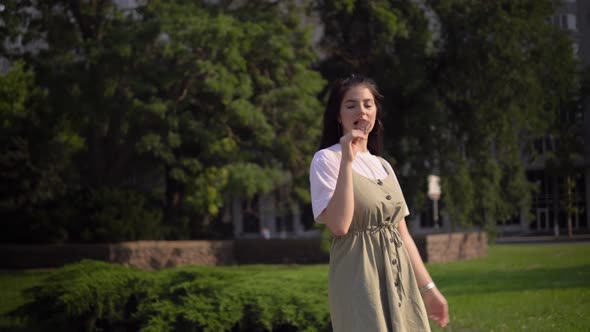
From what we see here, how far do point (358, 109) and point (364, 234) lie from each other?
53 centimetres

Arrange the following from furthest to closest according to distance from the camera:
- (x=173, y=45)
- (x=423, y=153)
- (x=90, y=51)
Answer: (x=423, y=153) < (x=90, y=51) < (x=173, y=45)

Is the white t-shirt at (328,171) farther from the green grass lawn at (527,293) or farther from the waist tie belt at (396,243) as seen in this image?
the green grass lawn at (527,293)

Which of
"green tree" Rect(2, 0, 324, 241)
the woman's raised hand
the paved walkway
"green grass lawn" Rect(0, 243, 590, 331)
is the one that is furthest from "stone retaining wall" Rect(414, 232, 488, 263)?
the woman's raised hand

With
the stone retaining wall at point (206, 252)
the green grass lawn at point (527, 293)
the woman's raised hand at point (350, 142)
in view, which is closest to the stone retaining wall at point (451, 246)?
the stone retaining wall at point (206, 252)

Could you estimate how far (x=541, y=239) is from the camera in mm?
19859

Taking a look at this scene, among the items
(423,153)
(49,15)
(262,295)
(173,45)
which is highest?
(49,15)

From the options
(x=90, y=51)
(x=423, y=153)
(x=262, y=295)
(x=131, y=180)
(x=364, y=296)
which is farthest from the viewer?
(x=131, y=180)

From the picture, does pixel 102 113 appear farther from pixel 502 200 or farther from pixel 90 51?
pixel 502 200

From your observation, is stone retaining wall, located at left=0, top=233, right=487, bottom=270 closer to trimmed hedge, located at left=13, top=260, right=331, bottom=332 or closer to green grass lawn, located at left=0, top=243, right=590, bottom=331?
green grass lawn, located at left=0, top=243, right=590, bottom=331

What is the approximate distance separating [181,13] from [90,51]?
2753mm

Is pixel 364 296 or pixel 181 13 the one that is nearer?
A: pixel 364 296

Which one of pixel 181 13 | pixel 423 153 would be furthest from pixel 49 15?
pixel 423 153

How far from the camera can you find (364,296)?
2.92m

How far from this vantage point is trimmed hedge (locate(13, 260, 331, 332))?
704 cm
